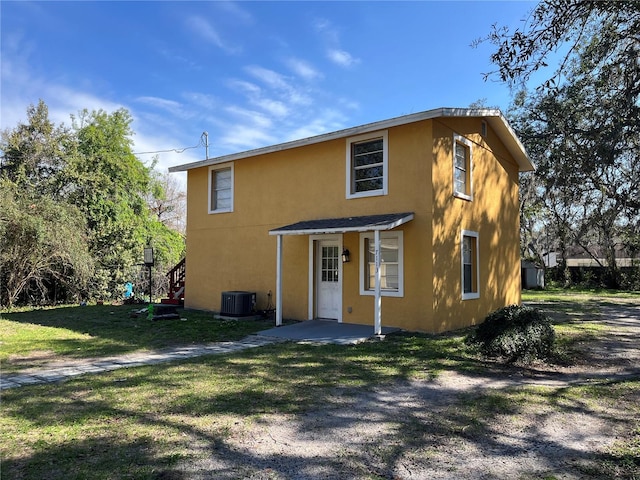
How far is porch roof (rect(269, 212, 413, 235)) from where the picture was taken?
31.7ft

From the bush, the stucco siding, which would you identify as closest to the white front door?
the stucco siding

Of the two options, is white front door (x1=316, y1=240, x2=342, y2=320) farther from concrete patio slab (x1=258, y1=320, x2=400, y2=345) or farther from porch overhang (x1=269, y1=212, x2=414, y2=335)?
porch overhang (x1=269, y1=212, x2=414, y2=335)

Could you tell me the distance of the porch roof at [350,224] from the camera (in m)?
9.66

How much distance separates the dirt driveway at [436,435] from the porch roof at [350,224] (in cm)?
387

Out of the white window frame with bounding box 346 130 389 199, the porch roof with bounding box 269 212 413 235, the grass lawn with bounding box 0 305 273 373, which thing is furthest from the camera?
the white window frame with bounding box 346 130 389 199

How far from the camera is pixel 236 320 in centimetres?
1217

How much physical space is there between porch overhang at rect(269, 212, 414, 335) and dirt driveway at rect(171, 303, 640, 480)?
3.34m

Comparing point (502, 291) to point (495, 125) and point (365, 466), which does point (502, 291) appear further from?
point (365, 466)

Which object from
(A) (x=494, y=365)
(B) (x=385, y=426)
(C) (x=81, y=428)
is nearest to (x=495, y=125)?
(A) (x=494, y=365)

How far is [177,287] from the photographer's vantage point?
16469 millimetres

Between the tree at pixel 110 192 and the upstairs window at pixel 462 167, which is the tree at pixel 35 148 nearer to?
the tree at pixel 110 192

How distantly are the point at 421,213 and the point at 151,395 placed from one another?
22.8ft

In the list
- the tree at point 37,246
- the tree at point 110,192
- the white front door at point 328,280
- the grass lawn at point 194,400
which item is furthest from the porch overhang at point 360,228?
the tree at point 110,192

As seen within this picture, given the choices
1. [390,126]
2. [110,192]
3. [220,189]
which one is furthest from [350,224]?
[110,192]
